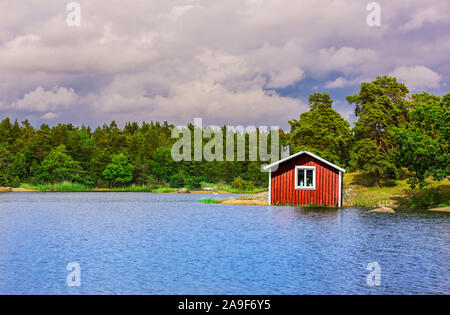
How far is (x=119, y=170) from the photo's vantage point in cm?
10512

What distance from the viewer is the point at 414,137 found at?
4019cm

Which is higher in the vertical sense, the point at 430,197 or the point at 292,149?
the point at 292,149

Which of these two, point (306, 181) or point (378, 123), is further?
point (378, 123)

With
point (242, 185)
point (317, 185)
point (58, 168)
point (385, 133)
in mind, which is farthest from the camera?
point (58, 168)

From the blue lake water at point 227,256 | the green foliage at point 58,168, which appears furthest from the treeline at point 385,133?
the green foliage at point 58,168

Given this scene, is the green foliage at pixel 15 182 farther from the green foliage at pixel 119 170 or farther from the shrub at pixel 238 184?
the shrub at pixel 238 184

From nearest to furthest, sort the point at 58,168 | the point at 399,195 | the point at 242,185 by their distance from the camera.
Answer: the point at 399,195
the point at 242,185
the point at 58,168

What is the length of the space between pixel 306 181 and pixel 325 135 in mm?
17529

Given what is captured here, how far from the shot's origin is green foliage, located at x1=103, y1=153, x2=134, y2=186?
104562mm

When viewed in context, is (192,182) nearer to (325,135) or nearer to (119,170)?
(119,170)

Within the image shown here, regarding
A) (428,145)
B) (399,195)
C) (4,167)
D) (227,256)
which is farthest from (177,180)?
(227,256)

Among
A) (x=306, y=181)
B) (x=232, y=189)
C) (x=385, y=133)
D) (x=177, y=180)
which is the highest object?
(x=385, y=133)

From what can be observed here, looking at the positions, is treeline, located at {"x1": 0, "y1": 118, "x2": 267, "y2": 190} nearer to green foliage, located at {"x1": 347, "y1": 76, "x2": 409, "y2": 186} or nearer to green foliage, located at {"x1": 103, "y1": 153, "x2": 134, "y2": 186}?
green foliage, located at {"x1": 103, "y1": 153, "x2": 134, "y2": 186}

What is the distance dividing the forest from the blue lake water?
12.1 meters
